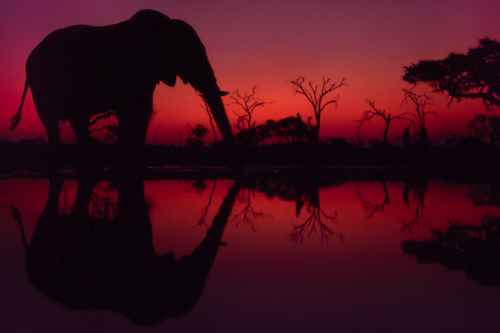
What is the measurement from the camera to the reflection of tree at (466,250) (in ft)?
7.06

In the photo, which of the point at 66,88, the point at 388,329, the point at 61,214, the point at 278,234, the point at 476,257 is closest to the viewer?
the point at 388,329

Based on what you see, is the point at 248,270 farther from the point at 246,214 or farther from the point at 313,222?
the point at 246,214

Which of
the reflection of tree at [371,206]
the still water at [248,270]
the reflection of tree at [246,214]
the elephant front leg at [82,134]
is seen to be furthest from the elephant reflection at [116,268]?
the elephant front leg at [82,134]

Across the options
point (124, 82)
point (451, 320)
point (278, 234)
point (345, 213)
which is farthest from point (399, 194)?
point (124, 82)

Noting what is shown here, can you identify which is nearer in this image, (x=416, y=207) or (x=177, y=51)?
(x=416, y=207)

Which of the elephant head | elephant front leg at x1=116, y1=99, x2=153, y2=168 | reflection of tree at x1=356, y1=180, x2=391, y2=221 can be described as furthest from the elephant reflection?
the elephant head

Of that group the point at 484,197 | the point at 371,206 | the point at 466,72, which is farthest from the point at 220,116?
the point at 466,72

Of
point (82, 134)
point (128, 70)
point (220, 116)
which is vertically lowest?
point (82, 134)

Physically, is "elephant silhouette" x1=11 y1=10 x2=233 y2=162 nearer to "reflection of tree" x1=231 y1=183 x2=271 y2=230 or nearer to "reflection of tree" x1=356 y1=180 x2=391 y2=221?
"reflection of tree" x1=231 y1=183 x2=271 y2=230

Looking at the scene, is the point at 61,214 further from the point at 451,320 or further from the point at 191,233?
the point at 451,320

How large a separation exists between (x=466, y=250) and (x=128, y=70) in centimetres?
729

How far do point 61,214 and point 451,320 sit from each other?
3.61 m

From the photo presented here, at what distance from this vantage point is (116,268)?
A: 2113 millimetres

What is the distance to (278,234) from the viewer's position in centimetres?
312
